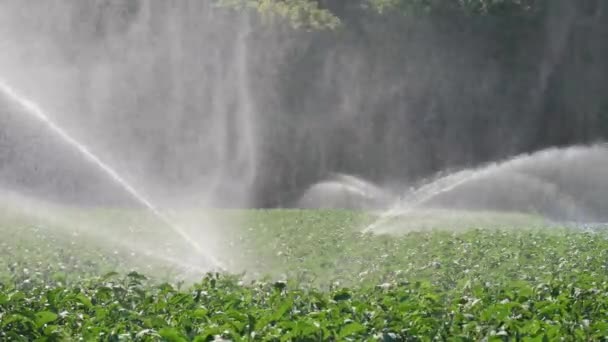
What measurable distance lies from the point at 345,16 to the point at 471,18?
11.0 feet

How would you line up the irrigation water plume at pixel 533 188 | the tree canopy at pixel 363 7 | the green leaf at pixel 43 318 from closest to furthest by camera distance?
1. the green leaf at pixel 43 318
2. the irrigation water plume at pixel 533 188
3. the tree canopy at pixel 363 7

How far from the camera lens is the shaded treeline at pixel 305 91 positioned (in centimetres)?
2806

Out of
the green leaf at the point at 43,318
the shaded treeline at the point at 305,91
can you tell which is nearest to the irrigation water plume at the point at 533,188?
the shaded treeline at the point at 305,91

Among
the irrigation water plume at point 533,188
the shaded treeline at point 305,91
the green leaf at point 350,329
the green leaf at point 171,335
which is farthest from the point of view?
the shaded treeline at point 305,91

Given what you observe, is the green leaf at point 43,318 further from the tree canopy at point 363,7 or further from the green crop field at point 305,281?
the tree canopy at point 363,7

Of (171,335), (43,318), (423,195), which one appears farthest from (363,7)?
(171,335)

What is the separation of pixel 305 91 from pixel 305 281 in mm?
17711

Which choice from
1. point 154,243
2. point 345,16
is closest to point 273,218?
point 154,243

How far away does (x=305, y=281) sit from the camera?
11883mm

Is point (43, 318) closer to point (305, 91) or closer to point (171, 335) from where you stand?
point (171, 335)

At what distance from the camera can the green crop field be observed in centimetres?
563

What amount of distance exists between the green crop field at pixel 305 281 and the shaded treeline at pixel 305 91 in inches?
270

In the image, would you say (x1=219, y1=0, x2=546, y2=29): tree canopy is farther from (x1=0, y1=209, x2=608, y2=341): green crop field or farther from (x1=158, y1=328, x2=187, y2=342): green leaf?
(x1=158, y1=328, x2=187, y2=342): green leaf

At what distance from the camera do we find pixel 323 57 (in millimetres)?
29609
